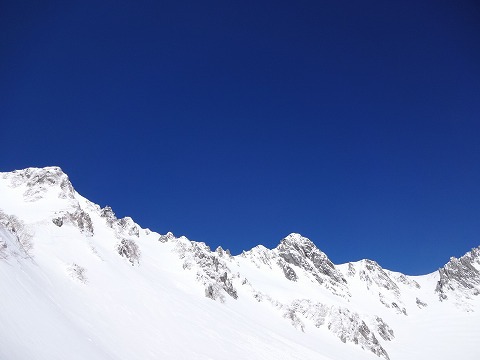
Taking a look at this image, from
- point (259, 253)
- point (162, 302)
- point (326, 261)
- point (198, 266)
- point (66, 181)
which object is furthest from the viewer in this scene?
point (326, 261)

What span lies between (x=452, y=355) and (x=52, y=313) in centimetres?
9491

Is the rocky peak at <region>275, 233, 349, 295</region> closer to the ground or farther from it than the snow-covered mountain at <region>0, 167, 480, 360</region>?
farther from it

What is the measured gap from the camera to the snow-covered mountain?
2103cm

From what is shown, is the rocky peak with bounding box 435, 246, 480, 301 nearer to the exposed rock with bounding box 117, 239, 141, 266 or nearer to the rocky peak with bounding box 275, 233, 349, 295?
the rocky peak with bounding box 275, 233, 349, 295

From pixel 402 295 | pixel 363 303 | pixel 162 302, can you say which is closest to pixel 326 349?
pixel 162 302

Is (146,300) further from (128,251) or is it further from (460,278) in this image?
(460,278)

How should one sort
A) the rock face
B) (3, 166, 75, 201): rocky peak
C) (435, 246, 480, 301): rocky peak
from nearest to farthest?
(3, 166, 75, 201): rocky peak → the rock face → (435, 246, 480, 301): rocky peak

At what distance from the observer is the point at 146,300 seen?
35750 mm

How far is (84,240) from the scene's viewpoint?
134 ft

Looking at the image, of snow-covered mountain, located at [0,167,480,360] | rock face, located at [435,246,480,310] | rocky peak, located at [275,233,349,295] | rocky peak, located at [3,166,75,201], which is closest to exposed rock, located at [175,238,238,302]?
snow-covered mountain, located at [0,167,480,360]

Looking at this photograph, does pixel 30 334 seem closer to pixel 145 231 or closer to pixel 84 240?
pixel 84 240

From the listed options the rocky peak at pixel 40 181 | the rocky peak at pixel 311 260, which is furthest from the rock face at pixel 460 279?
the rocky peak at pixel 40 181

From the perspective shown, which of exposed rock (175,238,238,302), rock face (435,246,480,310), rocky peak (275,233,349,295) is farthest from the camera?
rock face (435,246,480,310)

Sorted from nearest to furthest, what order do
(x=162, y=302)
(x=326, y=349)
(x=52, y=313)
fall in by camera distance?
(x=52, y=313), (x=162, y=302), (x=326, y=349)
